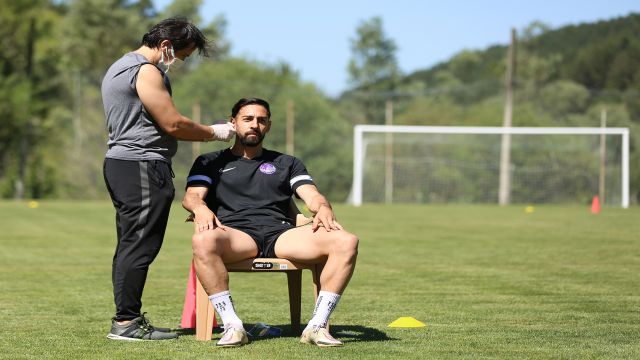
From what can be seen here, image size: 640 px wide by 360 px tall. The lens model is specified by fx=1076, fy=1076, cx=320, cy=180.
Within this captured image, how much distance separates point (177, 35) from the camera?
20.2 ft

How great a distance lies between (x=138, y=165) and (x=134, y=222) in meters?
0.32

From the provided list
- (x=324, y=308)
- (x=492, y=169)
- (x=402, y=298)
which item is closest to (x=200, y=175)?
(x=324, y=308)

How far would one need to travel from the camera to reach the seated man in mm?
5809

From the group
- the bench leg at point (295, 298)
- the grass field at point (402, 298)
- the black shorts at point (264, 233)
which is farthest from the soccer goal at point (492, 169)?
the black shorts at point (264, 233)

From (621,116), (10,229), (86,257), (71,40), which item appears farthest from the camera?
(71,40)

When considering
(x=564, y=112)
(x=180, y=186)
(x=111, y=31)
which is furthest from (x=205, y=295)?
(x=111, y=31)

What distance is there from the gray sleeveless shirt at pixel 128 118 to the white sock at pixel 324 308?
1257 mm

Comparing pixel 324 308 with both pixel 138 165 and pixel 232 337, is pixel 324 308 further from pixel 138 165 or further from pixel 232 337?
pixel 138 165

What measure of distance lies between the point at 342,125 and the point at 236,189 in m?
38.6

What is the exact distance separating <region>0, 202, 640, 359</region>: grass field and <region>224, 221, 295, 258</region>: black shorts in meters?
0.51

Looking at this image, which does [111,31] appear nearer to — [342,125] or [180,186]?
[342,125]

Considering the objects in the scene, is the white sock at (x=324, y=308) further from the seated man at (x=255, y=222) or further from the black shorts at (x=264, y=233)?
the black shorts at (x=264, y=233)

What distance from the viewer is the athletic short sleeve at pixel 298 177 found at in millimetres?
6387

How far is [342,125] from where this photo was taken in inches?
1767
